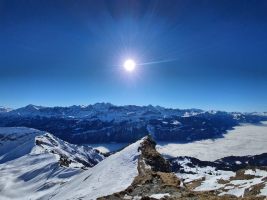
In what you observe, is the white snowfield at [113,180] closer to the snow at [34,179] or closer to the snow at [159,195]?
the snow at [159,195]

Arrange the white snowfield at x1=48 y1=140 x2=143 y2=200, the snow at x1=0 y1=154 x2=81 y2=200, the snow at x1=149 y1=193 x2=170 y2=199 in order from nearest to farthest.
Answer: the snow at x1=149 y1=193 x2=170 y2=199, the white snowfield at x1=48 y1=140 x2=143 y2=200, the snow at x1=0 y1=154 x2=81 y2=200

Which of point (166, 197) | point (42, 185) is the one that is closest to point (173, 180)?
point (166, 197)

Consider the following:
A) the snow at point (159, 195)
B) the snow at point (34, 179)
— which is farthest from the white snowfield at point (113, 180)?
the snow at point (34, 179)

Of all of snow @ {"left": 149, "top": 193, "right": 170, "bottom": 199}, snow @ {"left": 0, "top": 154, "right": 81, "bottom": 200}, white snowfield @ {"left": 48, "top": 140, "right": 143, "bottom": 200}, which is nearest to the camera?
snow @ {"left": 149, "top": 193, "right": 170, "bottom": 199}

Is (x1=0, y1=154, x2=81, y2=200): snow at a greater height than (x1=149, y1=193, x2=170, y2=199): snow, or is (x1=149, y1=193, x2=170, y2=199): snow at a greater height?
(x1=149, y1=193, x2=170, y2=199): snow

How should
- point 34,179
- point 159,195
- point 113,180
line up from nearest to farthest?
1. point 159,195
2. point 113,180
3. point 34,179

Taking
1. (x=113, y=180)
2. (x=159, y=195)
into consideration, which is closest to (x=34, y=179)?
(x=113, y=180)

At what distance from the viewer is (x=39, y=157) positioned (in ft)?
635

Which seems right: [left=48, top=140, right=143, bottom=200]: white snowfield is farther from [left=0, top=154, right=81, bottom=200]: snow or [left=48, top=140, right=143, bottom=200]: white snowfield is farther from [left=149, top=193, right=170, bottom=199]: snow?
[left=0, top=154, right=81, bottom=200]: snow

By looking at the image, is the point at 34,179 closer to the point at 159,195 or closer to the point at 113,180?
the point at 113,180

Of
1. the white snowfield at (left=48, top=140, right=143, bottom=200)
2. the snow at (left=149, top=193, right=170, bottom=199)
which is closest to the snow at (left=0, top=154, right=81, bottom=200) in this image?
the white snowfield at (left=48, top=140, right=143, bottom=200)

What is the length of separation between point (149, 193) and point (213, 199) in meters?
6.41

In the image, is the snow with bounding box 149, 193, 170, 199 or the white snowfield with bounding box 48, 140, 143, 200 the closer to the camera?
the snow with bounding box 149, 193, 170, 199

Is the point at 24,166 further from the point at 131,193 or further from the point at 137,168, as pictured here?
the point at 131,193
